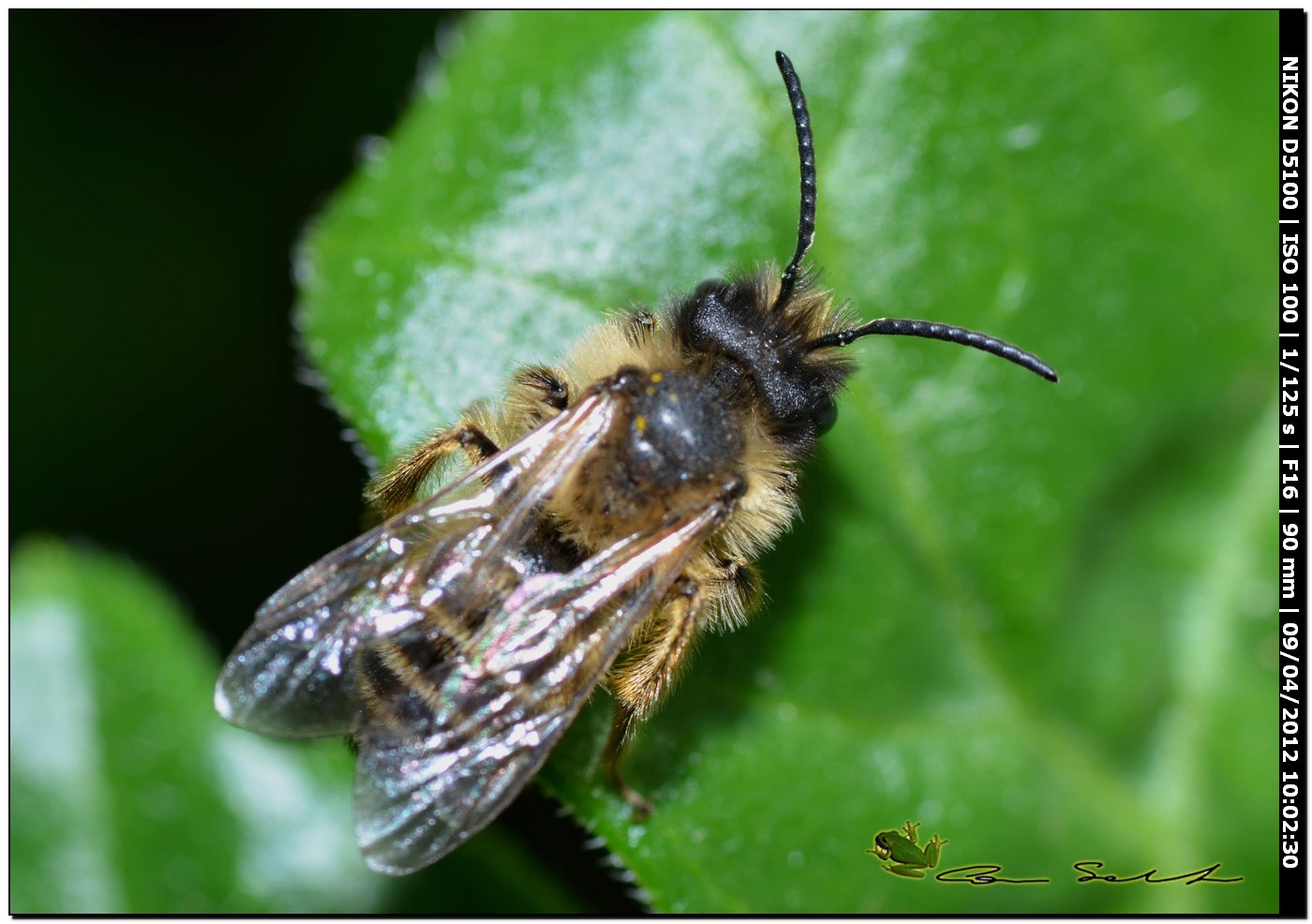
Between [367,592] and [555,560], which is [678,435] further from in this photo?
[367,592]

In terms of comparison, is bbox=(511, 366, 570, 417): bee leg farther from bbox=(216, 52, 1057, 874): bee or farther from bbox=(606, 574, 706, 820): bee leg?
bbox=(606, 574, 706, 820): bee leg

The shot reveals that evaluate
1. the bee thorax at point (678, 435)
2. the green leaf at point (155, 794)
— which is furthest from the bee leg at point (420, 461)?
the green leaf at point (155, 794)

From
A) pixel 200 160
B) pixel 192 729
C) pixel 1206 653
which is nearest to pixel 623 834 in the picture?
pixel 192 729

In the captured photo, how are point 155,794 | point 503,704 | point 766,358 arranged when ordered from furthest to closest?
point 155,794
point 766,358
point 503,704

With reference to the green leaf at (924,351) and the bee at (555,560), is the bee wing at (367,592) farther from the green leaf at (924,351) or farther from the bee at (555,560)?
the green leaf at (924,351)
